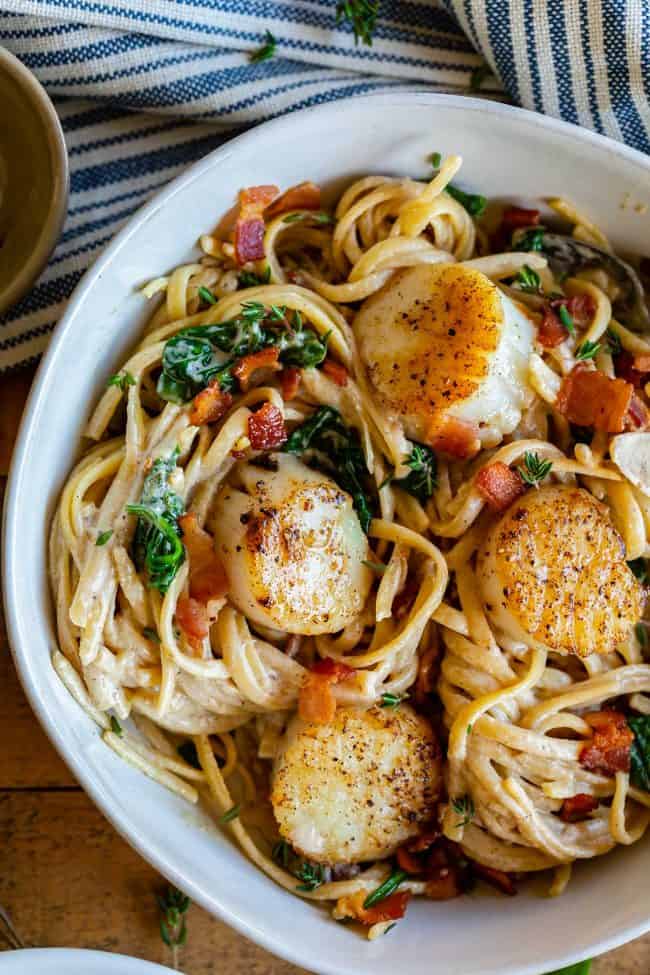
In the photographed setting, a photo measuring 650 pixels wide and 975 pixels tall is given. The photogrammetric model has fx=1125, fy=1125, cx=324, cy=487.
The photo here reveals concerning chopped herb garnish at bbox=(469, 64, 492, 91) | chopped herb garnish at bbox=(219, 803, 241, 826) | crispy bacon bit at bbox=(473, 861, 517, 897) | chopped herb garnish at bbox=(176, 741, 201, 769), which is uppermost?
chopped herb garnish at bbox=(469, 64, 492, 91)

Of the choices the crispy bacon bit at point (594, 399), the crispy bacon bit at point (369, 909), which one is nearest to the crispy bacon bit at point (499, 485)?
the crispy bacon bit at point (594, 399)

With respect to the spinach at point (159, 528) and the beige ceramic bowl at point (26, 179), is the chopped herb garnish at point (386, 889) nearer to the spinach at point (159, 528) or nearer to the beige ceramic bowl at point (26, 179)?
the spinach at point (159, 528)

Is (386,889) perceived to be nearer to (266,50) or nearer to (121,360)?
(121,360)

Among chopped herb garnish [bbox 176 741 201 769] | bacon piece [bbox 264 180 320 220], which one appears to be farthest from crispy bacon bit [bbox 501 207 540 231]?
chopped herb garnish [bbox 176 741 201 769]

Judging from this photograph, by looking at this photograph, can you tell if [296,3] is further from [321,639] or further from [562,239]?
[321,639]

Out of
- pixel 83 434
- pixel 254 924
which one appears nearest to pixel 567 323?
pixel 83 434

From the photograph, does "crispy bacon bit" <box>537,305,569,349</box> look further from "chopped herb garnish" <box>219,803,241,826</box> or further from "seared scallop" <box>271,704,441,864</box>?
"chopped herb garnish" <box>219,803,241,826</box>

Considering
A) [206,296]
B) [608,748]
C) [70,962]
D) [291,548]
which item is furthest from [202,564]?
[608,748]
